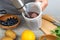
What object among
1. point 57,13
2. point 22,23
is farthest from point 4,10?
point 57,13

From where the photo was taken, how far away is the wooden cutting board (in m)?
0.93

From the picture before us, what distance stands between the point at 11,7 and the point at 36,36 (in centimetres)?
22

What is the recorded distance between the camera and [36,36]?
3.02ft

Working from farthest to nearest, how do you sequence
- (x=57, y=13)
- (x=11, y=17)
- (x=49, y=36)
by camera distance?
1. (x=57, y=13)
2. (x=11, y=17)
3. (x=49, y=36)

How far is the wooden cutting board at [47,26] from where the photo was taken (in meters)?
0.93

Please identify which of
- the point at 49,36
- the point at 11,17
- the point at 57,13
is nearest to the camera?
the point at 49,36

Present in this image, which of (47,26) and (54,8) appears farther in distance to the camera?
(54,8)

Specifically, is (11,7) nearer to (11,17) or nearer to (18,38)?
(11,17)

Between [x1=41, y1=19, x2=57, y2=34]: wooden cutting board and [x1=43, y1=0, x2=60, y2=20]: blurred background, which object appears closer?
[x1=41, y1=19, x2=57, y2=34]: wooden cutting board

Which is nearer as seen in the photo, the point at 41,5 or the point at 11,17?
the point at 41,5

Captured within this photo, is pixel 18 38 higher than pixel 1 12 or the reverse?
the reverse

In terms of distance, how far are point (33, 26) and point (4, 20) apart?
0.17 meters

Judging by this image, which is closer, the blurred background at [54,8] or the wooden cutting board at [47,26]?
the wooden cutting board at [47,26]

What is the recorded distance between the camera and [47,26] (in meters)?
0.95
